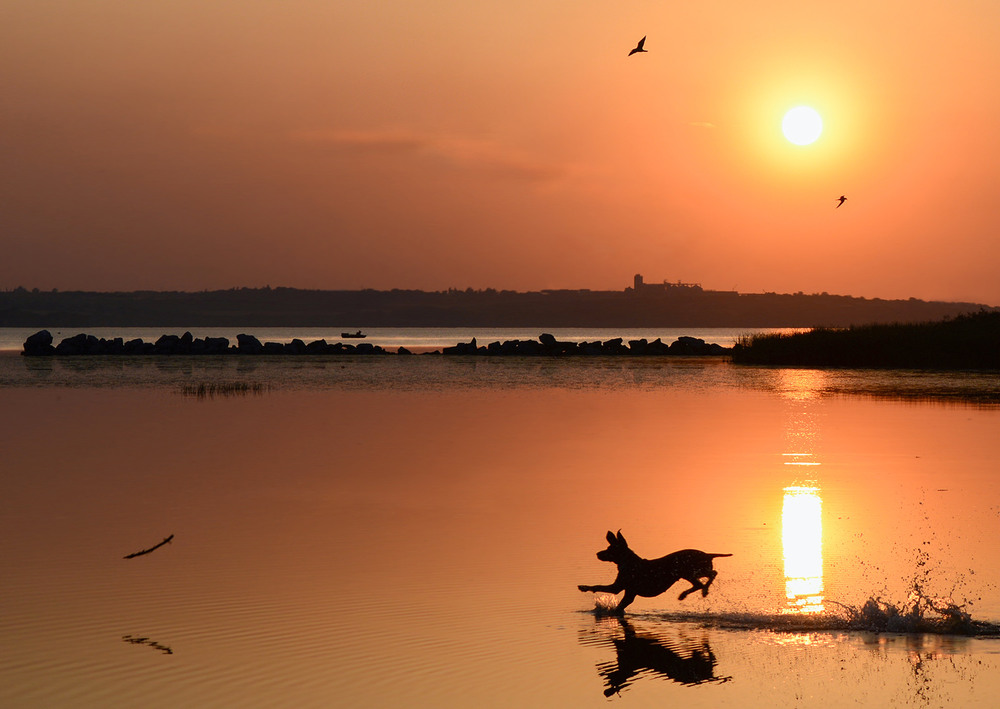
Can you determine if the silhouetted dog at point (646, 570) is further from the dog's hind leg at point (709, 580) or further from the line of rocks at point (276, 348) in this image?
the line of rocks at point (276, 348)

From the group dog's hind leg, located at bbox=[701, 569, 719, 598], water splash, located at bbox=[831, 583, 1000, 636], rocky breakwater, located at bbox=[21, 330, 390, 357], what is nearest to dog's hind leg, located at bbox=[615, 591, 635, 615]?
dog's hind leg, located at bbox=[701, 569, 719, 598]

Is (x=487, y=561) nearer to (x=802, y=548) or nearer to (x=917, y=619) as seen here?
(x=802, y=548)

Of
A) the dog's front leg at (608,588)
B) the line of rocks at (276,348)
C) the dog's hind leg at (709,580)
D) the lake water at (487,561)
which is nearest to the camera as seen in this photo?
the lake water at (487,561)

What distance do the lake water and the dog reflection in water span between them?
33 mm

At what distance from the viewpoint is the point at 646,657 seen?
8.81 metres

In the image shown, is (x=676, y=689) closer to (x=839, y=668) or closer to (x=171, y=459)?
(x=839, y=668)

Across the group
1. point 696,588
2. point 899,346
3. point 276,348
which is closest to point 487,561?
point 696,588

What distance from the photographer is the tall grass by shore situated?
5488cm

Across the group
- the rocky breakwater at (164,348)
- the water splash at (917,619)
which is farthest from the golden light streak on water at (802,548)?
the rocky breakwater at (164,348)

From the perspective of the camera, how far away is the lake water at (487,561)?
8211 mm

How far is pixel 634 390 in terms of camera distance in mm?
40844

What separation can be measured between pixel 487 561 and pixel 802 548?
11.1ft

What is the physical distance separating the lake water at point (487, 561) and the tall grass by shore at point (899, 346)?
3012 centimetres

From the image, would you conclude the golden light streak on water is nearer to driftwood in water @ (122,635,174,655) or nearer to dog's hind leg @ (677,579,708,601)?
dog's hind leg @ (677,579,708,601)
